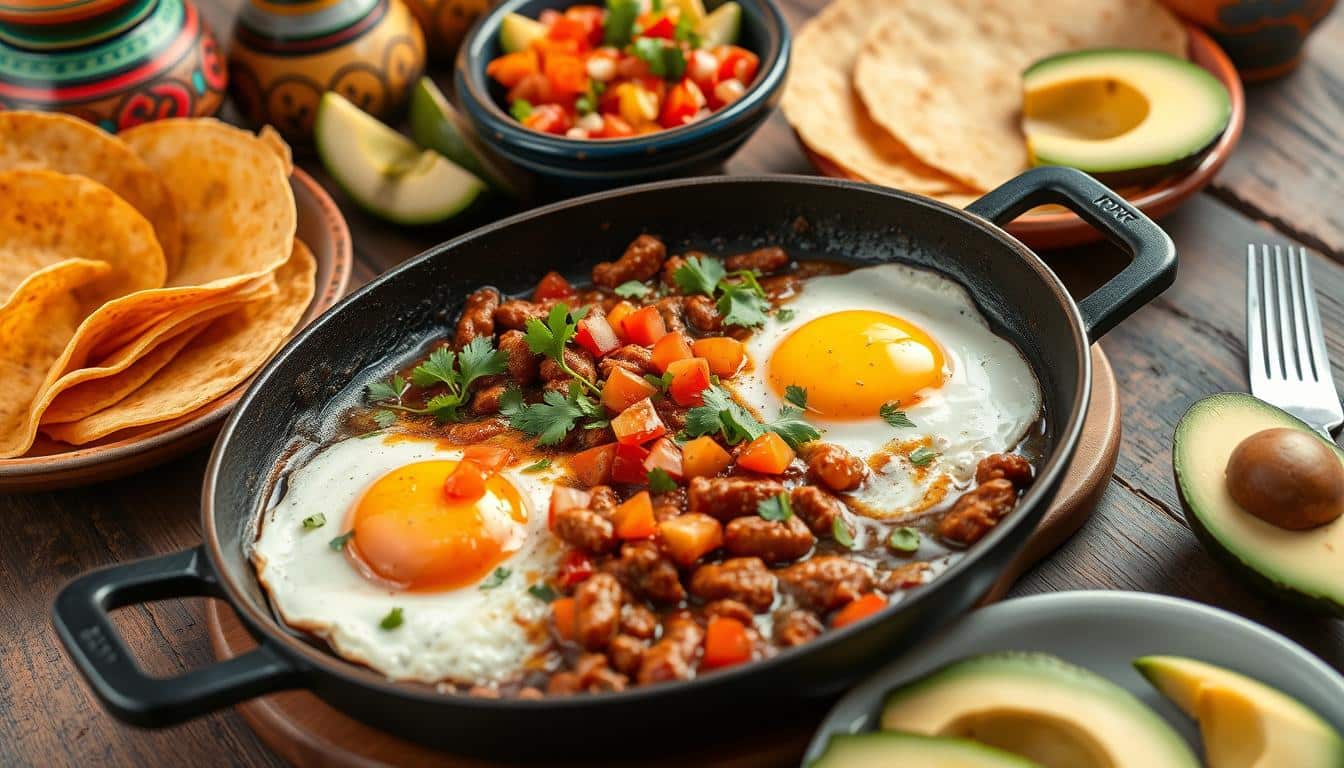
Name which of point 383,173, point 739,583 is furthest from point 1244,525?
point 383,173

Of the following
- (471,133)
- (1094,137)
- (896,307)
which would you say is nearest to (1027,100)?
(1094,137)

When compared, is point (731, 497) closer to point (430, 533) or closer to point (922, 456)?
point (922, 456)

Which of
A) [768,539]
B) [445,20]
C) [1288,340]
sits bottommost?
[445,20]

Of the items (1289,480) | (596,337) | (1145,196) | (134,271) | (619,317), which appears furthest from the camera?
(1145,196)

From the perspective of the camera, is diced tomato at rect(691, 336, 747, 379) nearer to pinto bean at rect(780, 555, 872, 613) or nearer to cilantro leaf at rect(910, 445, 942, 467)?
cilantro leaf at rect(910, 445, 942, 467)

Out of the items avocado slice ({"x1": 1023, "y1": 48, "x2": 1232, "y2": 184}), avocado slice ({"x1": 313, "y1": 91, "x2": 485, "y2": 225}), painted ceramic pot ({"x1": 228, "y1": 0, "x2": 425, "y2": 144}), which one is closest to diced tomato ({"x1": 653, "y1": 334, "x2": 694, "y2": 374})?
avocado slice ({"x1": 313, "y1": 91, "x2": 485, "y2": 225})

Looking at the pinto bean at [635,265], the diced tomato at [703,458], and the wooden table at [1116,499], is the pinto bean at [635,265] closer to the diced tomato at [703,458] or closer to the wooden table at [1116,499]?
the diced tomato at [703,458]

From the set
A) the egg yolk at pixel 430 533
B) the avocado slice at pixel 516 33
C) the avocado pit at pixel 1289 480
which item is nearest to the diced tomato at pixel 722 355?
the egg yolk at pixel 430 533

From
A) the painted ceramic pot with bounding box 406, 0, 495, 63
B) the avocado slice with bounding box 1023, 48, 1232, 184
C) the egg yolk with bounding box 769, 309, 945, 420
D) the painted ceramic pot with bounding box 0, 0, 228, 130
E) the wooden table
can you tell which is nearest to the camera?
the wooden table
